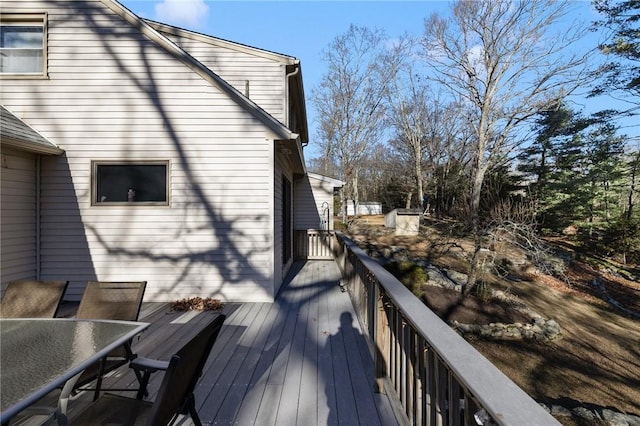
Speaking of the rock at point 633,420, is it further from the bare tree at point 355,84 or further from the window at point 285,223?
the bare tree at point 355,84

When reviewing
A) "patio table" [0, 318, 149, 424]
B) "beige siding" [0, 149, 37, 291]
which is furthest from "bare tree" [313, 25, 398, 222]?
"patio table" [0, 318, 149, 424]

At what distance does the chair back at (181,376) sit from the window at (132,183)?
396 cm

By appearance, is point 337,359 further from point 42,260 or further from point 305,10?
point 305,10

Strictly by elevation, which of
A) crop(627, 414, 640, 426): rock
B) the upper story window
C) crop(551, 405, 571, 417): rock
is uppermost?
the upper story window

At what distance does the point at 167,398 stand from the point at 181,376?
0.31 ft

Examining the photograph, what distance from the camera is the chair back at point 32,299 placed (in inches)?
106

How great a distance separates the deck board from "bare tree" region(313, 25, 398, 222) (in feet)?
56.4

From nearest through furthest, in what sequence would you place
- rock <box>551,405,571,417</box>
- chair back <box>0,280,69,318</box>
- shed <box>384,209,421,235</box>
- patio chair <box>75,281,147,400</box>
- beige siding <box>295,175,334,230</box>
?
patio chair <box>75,281,147,400</box>
chair back <box>0,280,69,318</box>
rock <box>551,405,571,417</box>
beige siding <box>295,175,334,230</box>
shed <box>384,209,421,235</box>

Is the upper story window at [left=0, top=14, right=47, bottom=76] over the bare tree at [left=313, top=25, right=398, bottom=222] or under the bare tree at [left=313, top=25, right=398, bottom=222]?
under

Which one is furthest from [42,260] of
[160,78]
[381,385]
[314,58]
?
[314,58]

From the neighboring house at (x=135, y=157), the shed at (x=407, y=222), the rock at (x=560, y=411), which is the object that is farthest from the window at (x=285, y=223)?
the shed at (x=407, y=222)

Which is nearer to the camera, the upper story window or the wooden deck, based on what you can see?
the wooden deck

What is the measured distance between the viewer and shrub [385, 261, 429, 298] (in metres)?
8.06

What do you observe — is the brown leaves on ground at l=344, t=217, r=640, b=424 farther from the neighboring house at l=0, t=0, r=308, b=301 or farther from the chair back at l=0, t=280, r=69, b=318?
the chair back at l=0, t=280, r=69, b=318
